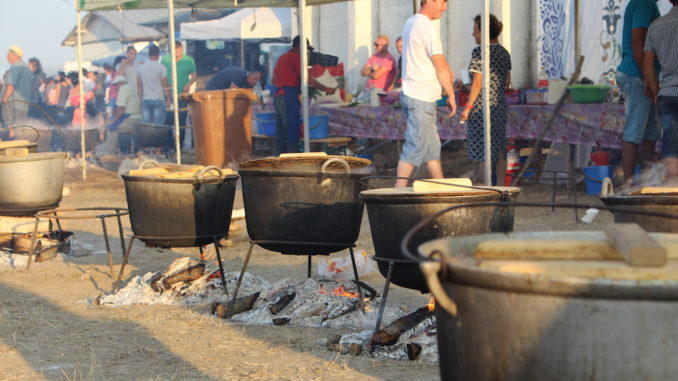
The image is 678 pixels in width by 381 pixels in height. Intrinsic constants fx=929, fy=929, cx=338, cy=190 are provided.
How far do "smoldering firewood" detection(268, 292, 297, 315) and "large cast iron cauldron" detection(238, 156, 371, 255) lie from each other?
29 centimetres

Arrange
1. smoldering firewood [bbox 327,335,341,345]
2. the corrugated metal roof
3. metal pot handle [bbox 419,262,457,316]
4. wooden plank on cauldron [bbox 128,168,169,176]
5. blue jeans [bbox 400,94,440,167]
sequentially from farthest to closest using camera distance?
the corrugated metal roof
blue jeans [bbox 400,94,440,167]
wooden plank on cauldron [bbox 128,168,169,176]
smoldering firewood [bbox 327,335,341,345]
metal pot handle [bbox 419,262,457,316]

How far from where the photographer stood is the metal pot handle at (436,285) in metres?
2.13

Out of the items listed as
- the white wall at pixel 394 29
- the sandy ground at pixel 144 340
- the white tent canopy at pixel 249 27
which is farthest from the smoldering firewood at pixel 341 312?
the white tent canopy at pixel 249 27

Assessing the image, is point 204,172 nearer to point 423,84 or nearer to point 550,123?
point 423,84

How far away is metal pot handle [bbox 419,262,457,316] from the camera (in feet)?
6.98

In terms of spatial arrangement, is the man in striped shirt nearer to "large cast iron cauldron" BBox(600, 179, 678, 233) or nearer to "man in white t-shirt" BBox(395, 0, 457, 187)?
"man in white t-shirt" BBox(395, 0, 457, 187)

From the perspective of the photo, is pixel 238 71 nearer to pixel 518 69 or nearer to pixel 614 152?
pixel 518 69

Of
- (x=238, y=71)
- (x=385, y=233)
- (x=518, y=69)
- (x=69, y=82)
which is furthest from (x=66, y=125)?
(x=385, y=233)

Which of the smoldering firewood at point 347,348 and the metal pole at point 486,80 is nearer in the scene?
the smoldering firewood at point 347,348

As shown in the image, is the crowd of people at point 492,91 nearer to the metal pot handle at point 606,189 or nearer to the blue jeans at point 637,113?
the blue jeans at point 637,113

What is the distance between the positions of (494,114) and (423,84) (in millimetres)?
1318

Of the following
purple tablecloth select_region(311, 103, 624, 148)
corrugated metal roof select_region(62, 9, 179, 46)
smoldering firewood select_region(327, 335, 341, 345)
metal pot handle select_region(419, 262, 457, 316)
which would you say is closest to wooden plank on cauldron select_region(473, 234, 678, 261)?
metal pot handle select_region(419, 262, 457, 316)

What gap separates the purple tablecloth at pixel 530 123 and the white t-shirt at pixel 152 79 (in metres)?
6.38

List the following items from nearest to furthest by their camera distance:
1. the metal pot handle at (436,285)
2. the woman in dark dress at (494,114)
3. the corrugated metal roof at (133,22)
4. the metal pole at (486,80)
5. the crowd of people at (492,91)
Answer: the metal pot handle at (436,285)
the metal pole at (486,80)
the crowd of people at (492,91)
the woman in dark dress at (494,114)
the corrugated metal roof at (133,22)
